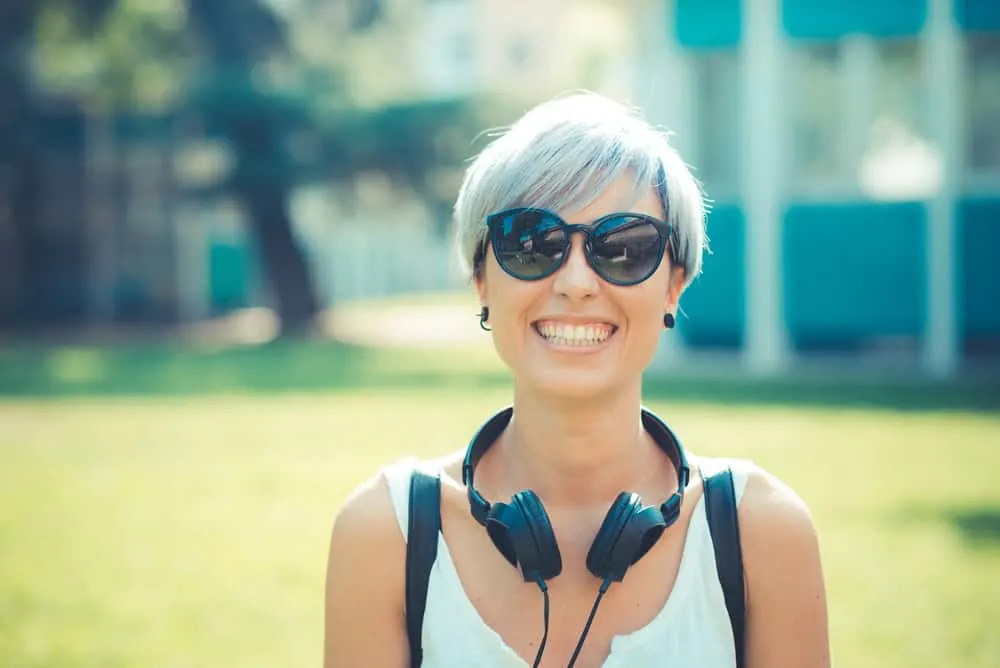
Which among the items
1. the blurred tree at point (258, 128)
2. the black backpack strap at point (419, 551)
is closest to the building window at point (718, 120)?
the blurred tree at point (258, 128)

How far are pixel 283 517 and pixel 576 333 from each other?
5.56m

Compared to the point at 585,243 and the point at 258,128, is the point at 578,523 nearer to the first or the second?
the point at 585,243

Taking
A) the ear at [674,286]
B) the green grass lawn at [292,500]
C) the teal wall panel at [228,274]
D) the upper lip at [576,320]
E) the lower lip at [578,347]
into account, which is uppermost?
the ear at [674,286]

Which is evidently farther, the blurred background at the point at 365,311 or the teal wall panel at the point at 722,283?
the teal wall panel at the point at 722,283

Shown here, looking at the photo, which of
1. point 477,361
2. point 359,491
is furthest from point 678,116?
point 359,491

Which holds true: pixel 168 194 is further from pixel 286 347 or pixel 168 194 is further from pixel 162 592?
pixel 162 592

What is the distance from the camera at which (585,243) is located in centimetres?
209

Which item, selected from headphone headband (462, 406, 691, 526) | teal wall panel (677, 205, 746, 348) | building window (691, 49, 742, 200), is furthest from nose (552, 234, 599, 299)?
building window (691, 49, 742, 200)

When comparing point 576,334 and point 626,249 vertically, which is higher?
point 626,249

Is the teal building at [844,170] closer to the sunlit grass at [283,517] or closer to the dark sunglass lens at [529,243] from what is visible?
the sunlit grass at [283,517]

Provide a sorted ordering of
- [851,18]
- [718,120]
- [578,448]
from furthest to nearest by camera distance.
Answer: [718,120]
[851,18]
[578,448]

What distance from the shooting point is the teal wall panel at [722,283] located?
17266 millimetres

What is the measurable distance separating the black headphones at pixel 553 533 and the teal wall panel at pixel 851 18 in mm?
16140

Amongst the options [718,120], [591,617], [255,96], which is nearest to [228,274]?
[255,96]
